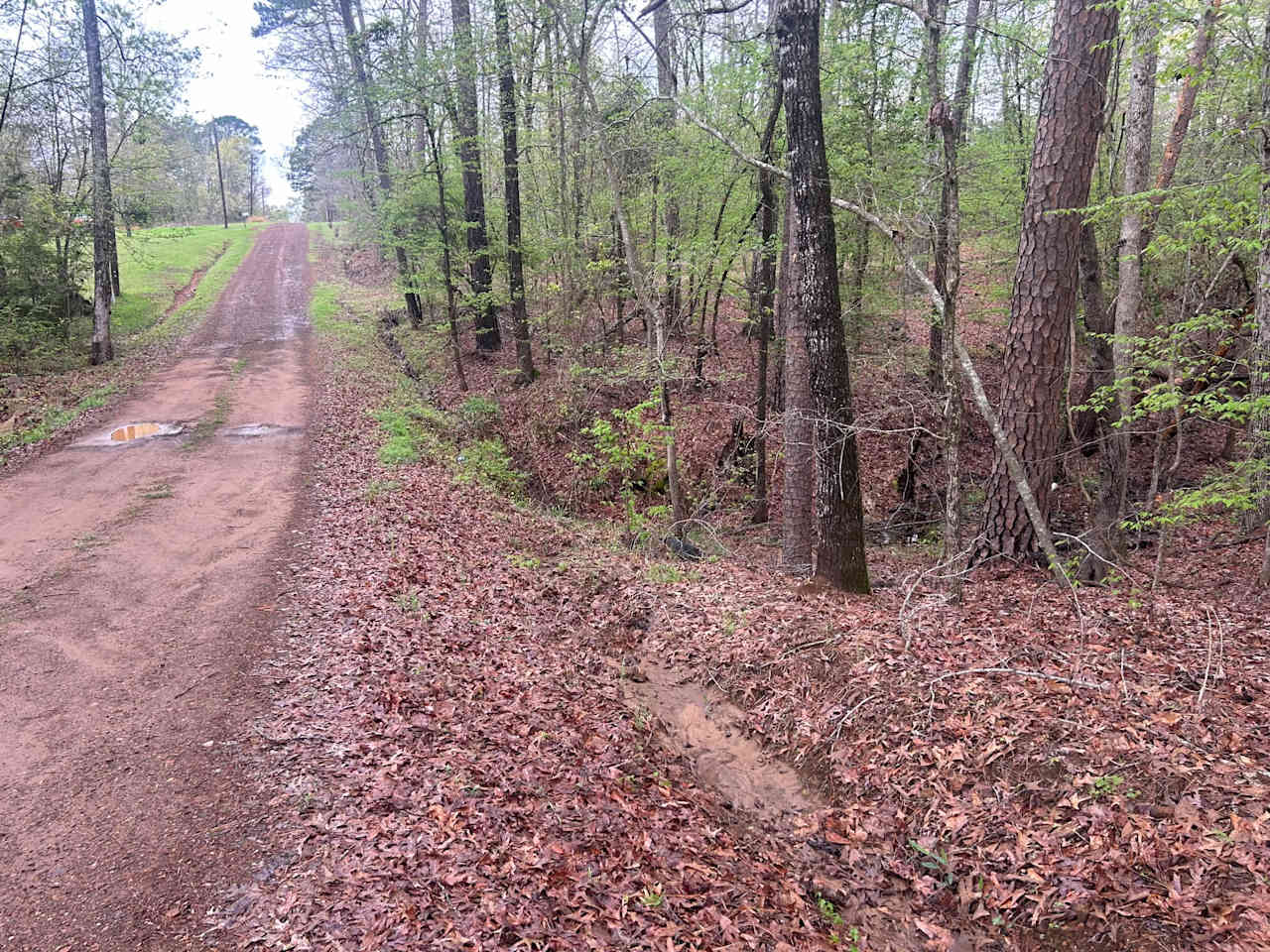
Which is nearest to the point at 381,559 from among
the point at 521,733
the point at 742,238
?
the point at 521,733

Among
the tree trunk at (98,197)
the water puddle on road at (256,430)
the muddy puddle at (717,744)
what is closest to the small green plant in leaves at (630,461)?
the muddy puddle at (717,744)

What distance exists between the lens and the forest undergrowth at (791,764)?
153 inches

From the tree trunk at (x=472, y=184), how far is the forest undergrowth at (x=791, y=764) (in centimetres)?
1146

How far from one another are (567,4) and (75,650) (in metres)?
12.1

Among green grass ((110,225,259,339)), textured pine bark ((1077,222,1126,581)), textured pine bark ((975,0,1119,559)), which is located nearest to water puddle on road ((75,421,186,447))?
green grass ((110,225,259,339))

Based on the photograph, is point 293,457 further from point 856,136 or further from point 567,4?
point 856,136

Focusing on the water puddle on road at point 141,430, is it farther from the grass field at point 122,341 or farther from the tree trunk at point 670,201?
the tree trunk at point 670,201

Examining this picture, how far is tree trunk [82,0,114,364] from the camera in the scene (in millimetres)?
15992

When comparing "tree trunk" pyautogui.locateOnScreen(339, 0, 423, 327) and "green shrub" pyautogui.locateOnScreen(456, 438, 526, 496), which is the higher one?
"tree trunk" pyautogui.locateOnScreen(339, 0, 423, 327)

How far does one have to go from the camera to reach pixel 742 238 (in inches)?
494

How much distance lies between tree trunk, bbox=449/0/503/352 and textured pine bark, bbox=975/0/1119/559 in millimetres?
11773

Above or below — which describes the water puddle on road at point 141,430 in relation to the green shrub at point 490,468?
above

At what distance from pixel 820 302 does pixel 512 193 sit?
12080 mm

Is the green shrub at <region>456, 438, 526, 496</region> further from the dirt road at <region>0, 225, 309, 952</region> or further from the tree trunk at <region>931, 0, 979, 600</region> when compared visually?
the tree trunk at <region>931, 0, 979, 600</region>
